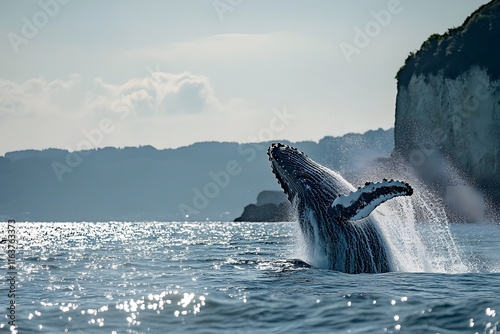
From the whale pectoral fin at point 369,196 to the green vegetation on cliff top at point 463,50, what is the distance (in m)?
56.3

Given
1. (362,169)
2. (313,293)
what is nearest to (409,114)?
(362,169)

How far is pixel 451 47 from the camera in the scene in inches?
2832

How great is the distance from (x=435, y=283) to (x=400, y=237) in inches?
102

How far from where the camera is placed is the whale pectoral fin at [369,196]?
10844 millimetres

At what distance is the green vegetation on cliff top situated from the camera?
65.4 metres

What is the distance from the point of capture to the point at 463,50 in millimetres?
69250

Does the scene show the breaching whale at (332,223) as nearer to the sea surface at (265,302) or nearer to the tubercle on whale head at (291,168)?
the tubercle on whale head at (291,168)

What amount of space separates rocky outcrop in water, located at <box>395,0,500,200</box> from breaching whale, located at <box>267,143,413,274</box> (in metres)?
50.6

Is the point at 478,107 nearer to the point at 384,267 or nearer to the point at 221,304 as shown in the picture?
the point at 384,267

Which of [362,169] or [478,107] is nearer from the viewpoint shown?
[478,107]

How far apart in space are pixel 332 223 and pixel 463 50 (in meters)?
62.1

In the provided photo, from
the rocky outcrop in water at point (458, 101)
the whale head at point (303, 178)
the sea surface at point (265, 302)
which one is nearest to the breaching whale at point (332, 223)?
the whale head at point (303, 178)

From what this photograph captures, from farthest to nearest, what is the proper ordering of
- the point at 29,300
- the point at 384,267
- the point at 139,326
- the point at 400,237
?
the point at 400,237, the point at 384,267, the point at 29,300, the point at 139,326

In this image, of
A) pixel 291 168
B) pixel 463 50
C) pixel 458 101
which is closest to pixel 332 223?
pixel 291 168
